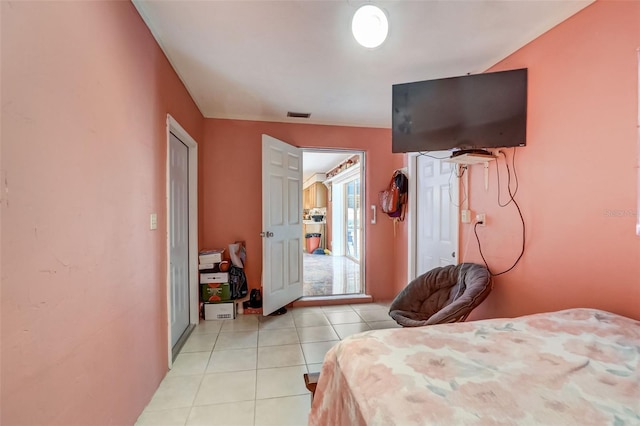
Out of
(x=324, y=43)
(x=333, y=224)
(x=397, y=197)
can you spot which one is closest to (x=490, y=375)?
(x=324, y=43)

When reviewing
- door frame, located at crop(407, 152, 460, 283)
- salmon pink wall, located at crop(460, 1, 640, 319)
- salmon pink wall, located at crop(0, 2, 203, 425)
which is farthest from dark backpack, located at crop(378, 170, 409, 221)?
salmon pink wall, located at crop(0, 2, 203, 425)

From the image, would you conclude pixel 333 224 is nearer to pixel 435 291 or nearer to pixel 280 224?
pixel 280 224

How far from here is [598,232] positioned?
1503 mm

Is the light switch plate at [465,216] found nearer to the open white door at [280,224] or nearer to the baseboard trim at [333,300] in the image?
the baseboard trim at [333,300]

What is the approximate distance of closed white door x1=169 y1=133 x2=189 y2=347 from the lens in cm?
242

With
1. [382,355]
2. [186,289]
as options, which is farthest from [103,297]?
[186,289]

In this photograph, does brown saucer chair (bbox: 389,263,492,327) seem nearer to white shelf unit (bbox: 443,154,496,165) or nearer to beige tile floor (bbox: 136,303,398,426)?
beige tile floor (bbox: 136,303,398,426)

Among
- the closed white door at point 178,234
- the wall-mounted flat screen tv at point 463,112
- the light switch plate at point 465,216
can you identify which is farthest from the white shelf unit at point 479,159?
the closed white door at point 178,234

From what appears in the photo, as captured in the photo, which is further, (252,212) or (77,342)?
(252,212)

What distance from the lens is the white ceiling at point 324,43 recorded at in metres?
1.62

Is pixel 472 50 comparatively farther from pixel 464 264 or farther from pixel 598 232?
pixel 464 264

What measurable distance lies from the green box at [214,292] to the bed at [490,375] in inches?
88.2

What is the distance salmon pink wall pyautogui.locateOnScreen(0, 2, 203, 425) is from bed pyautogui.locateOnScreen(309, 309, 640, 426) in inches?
38.4

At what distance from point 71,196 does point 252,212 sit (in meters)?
2.47
